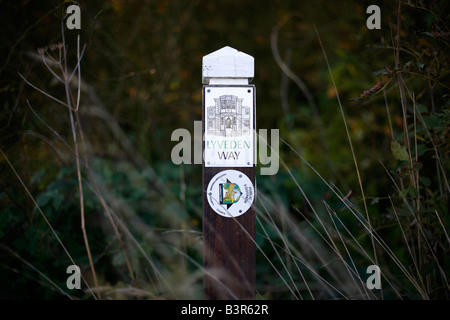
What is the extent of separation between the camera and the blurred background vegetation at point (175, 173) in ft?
6.06

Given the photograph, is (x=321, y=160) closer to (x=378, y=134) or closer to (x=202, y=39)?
(x=378, y=134)

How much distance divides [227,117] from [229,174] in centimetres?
22

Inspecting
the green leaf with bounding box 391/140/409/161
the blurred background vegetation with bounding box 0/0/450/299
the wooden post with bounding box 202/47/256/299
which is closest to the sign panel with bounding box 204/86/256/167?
the wooden post with bounding box 202/47/256/299

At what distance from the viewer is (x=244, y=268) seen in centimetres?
→ 154

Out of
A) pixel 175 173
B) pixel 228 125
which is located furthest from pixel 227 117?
pixel 175 173

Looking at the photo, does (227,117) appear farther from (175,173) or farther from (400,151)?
(175,173)

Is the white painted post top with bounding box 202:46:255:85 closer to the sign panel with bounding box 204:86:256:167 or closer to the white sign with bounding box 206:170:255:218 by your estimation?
the sign panel with bounding box 204:86:256:167

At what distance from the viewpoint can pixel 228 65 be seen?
1.50 m

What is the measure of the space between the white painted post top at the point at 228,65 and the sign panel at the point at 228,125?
1.8 inches

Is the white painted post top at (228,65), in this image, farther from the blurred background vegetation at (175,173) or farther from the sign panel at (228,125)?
the blurred background vegetation at (175,173)

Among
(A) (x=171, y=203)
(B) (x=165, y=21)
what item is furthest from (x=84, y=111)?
(B) (x=165, y=21)

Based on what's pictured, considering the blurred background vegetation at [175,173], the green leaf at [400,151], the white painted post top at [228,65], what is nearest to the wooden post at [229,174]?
the white painted post top at [228,65]
